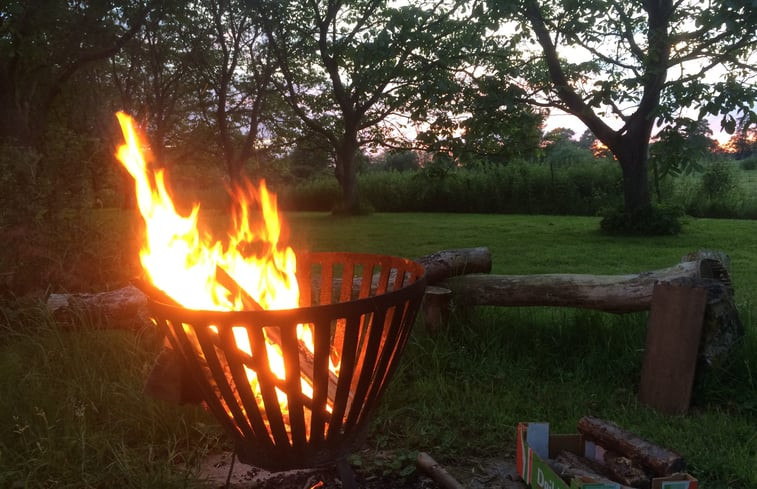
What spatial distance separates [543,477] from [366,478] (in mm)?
742

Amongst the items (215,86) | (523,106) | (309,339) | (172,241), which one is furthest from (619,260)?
(215,86)

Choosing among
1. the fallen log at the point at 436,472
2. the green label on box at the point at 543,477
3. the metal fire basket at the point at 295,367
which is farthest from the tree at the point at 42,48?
the green label on box at the point at 543,477

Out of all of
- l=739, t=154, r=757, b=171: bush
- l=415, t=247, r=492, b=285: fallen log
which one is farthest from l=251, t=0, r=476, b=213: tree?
l=739, t=154, r=757, b=171: bush

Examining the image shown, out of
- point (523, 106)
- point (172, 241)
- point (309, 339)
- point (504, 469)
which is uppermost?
point (523, 106)

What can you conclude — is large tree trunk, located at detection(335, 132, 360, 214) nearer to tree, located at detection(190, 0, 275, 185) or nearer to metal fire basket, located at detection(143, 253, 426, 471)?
tree, located at detection(190, 0, 275, 185)

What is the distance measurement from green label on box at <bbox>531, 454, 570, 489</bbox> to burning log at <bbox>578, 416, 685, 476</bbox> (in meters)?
0.36

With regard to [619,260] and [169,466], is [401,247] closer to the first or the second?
[619,260]

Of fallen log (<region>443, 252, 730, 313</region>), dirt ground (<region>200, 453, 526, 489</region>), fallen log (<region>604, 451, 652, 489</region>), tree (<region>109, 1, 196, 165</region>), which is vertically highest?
tree (<region>109, 1, 196, 165</region>)

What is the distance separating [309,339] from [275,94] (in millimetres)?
16718

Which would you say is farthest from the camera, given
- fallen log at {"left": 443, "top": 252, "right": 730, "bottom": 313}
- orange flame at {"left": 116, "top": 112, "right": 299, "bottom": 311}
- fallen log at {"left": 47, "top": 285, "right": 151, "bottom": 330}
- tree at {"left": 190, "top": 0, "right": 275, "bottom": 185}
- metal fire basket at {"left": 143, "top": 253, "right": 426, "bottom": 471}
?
tree at {"left": 190, "top": 0, "right": 275, "bottom": 185}

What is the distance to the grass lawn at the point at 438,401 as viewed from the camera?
2.49 meters

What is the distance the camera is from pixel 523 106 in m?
9.22

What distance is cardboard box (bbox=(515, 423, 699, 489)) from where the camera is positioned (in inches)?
78.5

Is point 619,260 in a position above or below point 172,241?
below
